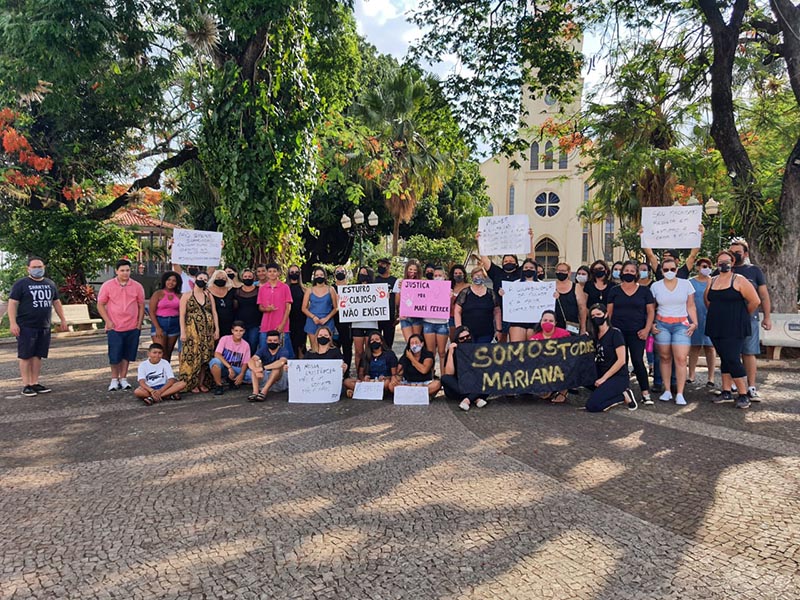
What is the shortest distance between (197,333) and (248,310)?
2.61 feet

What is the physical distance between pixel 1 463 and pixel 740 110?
1716 centimetres

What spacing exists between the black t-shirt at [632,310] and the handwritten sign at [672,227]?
123 cm

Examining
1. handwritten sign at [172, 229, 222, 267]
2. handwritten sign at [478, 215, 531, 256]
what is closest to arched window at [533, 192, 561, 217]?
handwritten sign at [478, 215, 531, 256]

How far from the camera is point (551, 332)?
7523 millimetres

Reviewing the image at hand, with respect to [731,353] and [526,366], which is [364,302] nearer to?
[526,366]

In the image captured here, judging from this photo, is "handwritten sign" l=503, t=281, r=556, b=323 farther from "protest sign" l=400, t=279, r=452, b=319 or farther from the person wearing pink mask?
"protest sign" l=400, t=279, r=452, b=319

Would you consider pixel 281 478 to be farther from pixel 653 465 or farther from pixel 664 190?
pixel 664 190

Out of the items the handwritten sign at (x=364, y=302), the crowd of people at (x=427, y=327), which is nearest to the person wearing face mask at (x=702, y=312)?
the crowd of people at (x=427, y=327)

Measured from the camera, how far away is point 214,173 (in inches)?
409

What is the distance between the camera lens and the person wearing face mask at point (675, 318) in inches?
282

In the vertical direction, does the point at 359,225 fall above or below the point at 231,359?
above

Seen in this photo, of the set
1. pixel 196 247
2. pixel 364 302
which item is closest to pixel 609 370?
pixel 364 302

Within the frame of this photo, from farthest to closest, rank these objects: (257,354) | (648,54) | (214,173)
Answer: (648,54), (214,173), (257,354)

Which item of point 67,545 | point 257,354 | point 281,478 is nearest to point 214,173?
point 257,354
